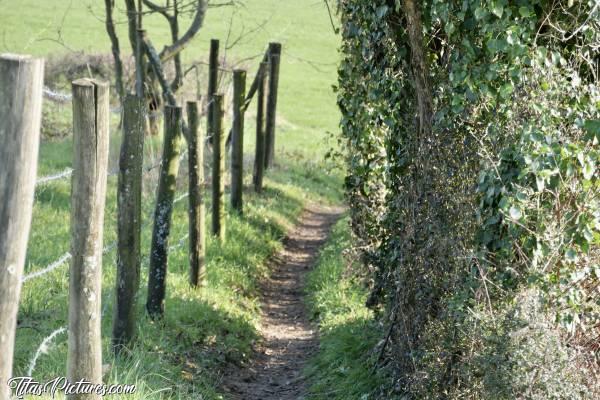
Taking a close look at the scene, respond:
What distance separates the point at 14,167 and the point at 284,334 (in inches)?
213

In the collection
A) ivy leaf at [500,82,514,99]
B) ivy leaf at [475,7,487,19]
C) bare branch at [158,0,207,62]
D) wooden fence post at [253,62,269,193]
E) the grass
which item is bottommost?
the grass

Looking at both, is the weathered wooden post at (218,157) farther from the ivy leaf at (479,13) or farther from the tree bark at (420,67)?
the ivy leaf at (479,13)

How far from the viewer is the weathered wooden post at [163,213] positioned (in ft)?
23.8

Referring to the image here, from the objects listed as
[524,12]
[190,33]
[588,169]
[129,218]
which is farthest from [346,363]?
[190,33]

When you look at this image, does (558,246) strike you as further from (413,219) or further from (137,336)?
(137,336)

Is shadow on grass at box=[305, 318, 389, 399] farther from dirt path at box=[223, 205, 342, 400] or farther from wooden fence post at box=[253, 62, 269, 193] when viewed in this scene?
wooden fence post at box=[253, 62, 269, 193]

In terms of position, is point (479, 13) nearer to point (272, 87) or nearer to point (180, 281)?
point (180, 281)

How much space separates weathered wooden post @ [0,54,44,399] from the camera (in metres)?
3.51

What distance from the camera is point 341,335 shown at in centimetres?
799

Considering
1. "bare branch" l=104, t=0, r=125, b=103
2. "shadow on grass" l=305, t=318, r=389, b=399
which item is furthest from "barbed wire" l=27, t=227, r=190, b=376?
"bare branch" l=104, t=0, r=125, b=103

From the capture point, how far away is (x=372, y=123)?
7.87m

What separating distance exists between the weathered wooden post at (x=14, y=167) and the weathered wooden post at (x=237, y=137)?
7594mm

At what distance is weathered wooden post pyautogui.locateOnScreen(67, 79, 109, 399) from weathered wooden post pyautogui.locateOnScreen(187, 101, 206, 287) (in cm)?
357

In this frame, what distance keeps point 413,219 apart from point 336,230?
590 cm
